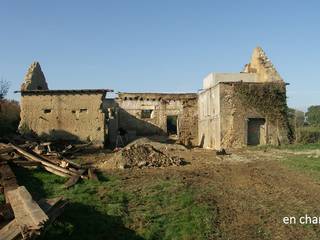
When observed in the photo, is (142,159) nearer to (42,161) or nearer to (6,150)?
(42,161)

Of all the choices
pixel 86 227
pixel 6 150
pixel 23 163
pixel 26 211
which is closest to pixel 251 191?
pixel 86 227

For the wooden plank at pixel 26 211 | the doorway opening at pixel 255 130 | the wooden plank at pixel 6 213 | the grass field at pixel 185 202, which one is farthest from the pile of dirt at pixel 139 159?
the doorway opening at pixel 255 130

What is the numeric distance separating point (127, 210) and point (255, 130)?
1640 cm

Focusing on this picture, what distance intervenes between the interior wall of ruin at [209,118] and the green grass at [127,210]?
13784mm

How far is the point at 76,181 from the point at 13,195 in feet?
11.8

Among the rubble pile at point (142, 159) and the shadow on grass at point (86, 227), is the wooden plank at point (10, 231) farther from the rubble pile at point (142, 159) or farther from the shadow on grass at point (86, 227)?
the rubble pile at point (142, 159)

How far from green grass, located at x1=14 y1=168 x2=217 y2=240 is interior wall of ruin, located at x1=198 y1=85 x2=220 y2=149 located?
13.8 meters

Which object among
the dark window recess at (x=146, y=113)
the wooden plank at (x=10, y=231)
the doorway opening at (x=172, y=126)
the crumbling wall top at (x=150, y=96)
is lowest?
the wooden plank at (x=10, y=231)

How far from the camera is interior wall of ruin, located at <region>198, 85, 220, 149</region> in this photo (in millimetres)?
25941

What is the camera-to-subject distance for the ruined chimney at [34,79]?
25266 mm

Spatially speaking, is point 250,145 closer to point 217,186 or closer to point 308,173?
point 308,173

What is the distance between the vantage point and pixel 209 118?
28.0 meters

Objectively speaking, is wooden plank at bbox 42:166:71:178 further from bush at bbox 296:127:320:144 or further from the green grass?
bush at bbox 296:127:320:144

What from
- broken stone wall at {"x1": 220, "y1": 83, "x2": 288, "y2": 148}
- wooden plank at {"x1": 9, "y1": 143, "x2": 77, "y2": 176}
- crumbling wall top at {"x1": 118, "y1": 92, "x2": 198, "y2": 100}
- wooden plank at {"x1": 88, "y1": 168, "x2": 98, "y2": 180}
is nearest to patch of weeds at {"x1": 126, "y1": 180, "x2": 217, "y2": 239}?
wooden plank at {"x1": 88, "y1": 168, "x2": 98, "y2": 180}
